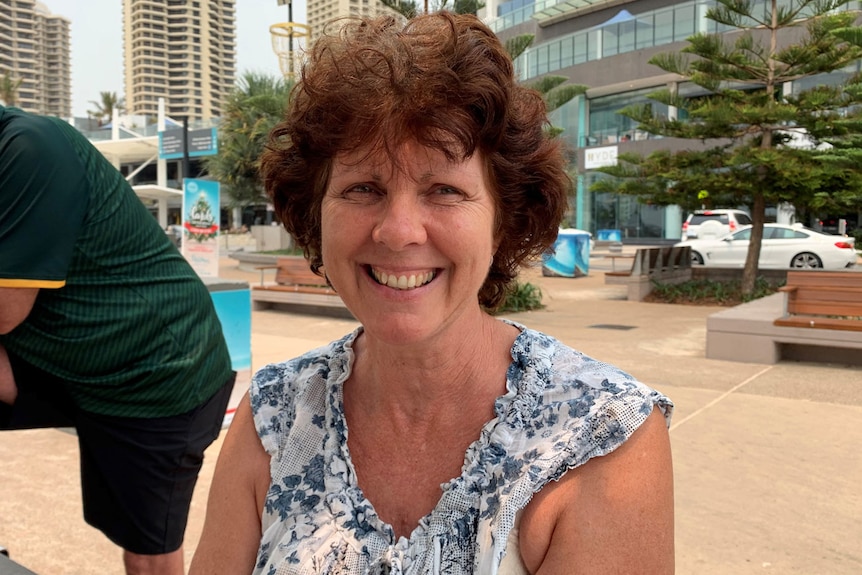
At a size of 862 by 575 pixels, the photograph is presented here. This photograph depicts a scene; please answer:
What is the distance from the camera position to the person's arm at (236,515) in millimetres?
1556

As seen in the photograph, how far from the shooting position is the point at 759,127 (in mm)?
12867

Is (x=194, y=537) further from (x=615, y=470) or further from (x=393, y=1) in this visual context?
(x=393, y=1)

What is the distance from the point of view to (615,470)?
127 centimetres

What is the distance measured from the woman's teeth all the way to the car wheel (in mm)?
18768

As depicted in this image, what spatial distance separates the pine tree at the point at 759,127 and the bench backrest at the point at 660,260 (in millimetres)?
1040

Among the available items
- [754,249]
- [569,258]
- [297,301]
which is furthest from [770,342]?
[569,258]

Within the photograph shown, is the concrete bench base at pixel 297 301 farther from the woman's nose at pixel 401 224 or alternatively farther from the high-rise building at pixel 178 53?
the high-rise building at pixel 178 53

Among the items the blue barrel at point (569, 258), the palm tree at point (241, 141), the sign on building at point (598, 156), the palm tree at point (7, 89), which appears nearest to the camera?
the palm tree at point (7, 89)

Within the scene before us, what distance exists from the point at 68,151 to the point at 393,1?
10.9 metres

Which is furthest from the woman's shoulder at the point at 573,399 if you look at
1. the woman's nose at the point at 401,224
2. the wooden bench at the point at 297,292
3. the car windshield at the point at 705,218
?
the car windshield at the point at 705,218

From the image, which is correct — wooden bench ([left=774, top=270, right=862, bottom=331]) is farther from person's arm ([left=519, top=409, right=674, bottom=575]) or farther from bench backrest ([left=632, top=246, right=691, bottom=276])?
person's arm ([left=519, top=409, right=674, bottom=575])

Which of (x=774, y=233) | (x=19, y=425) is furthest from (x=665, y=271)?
(x=19, y=425)

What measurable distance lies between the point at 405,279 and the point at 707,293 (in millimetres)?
13033

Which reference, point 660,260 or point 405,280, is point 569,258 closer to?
point 660,260
